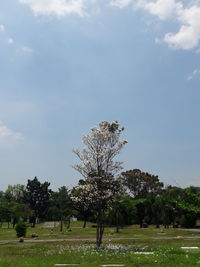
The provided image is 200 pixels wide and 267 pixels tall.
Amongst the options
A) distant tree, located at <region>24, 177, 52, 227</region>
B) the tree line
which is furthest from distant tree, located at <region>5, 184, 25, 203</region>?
distant tree, located at <region>24, 177, 52, 227</region>

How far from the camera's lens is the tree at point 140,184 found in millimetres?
85688

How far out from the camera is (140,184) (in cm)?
8650

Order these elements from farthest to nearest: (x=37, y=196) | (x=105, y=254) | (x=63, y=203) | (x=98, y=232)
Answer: (x=37, y=196) < (x=63, y=203) < (x=98, y=232) < (x=105, y=254)

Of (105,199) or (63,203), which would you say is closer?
(105,199)

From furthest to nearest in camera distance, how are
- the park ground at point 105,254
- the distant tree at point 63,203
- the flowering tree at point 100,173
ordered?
the distant tree at point 63,203, the flowering tree at point 100,173, the park ground at point 105,254

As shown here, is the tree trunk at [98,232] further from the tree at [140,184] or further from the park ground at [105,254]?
the tree at [140,184]

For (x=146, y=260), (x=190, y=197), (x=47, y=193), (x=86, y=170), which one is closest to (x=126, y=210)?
A: (x=47, y=193)

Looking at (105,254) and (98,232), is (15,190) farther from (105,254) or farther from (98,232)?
(105,254)

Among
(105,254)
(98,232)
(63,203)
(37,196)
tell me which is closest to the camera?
(105,254)

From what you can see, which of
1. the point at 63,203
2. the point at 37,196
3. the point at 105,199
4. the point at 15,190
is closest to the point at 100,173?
the point at 105,199

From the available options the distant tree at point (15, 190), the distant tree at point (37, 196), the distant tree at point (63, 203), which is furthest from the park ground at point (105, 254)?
the distant tree at point (15, 190)

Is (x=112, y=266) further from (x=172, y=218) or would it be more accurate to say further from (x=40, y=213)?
(x=40, y=213)

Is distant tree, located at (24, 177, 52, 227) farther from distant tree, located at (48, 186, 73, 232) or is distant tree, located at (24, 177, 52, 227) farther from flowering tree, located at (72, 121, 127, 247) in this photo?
flowering tree, located at (72, 121, 127, 247)

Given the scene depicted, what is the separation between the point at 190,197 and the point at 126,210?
190 feet
